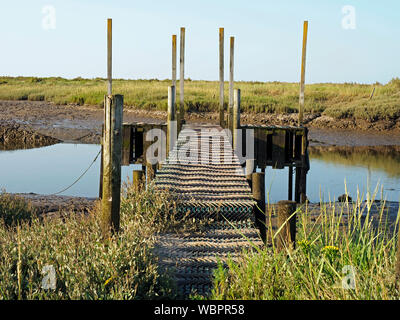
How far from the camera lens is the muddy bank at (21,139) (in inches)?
1066

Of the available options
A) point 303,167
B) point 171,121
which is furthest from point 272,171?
point 171,121

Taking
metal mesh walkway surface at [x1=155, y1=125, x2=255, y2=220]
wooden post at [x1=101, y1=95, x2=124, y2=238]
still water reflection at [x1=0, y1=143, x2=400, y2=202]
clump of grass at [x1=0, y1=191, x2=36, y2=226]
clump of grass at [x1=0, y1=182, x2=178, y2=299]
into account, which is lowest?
still water reflection at [x1=0, y1=143, x2=400, y2=202]

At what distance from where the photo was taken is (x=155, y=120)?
32.6m

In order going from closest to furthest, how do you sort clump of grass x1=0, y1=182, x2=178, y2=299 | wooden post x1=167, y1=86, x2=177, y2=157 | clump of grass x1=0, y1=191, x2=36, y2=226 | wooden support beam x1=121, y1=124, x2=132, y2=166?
1. clump of grass x1=0, y1=182, x2=178, y2=299
2. clump of grass x1=0, y1=191, x2=36, y2=226
3. wooden post x1=167, y1=86, x2=177, y2=157
4. wooden support beam x1=121, y1=124, x2=132, y2=166

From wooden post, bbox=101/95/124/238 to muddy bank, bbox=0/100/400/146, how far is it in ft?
70.9

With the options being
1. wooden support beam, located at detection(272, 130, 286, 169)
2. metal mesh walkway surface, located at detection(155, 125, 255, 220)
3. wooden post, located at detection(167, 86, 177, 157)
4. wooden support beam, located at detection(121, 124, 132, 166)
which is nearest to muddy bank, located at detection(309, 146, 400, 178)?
wooden support beam, located at detection(272, 130, 286, 169)

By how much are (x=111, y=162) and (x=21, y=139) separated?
23476 mm

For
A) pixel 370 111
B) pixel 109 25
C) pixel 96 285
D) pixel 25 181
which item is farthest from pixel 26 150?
pixel 96 285

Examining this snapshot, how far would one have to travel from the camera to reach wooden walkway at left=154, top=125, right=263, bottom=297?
5.69 metres

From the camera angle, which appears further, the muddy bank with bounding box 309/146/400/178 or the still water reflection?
the muddy bank with bounding box 309/146/400/178

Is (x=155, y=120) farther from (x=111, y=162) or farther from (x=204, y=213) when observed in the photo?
(x=111, y=162)

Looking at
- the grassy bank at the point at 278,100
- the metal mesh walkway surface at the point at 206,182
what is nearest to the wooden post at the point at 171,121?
the metal mesh walkway surface at the point at 206,182

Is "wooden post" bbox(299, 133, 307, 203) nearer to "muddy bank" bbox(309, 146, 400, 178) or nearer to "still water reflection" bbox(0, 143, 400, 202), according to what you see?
"still water reflection" bbox(0, 143, 400, 202)
